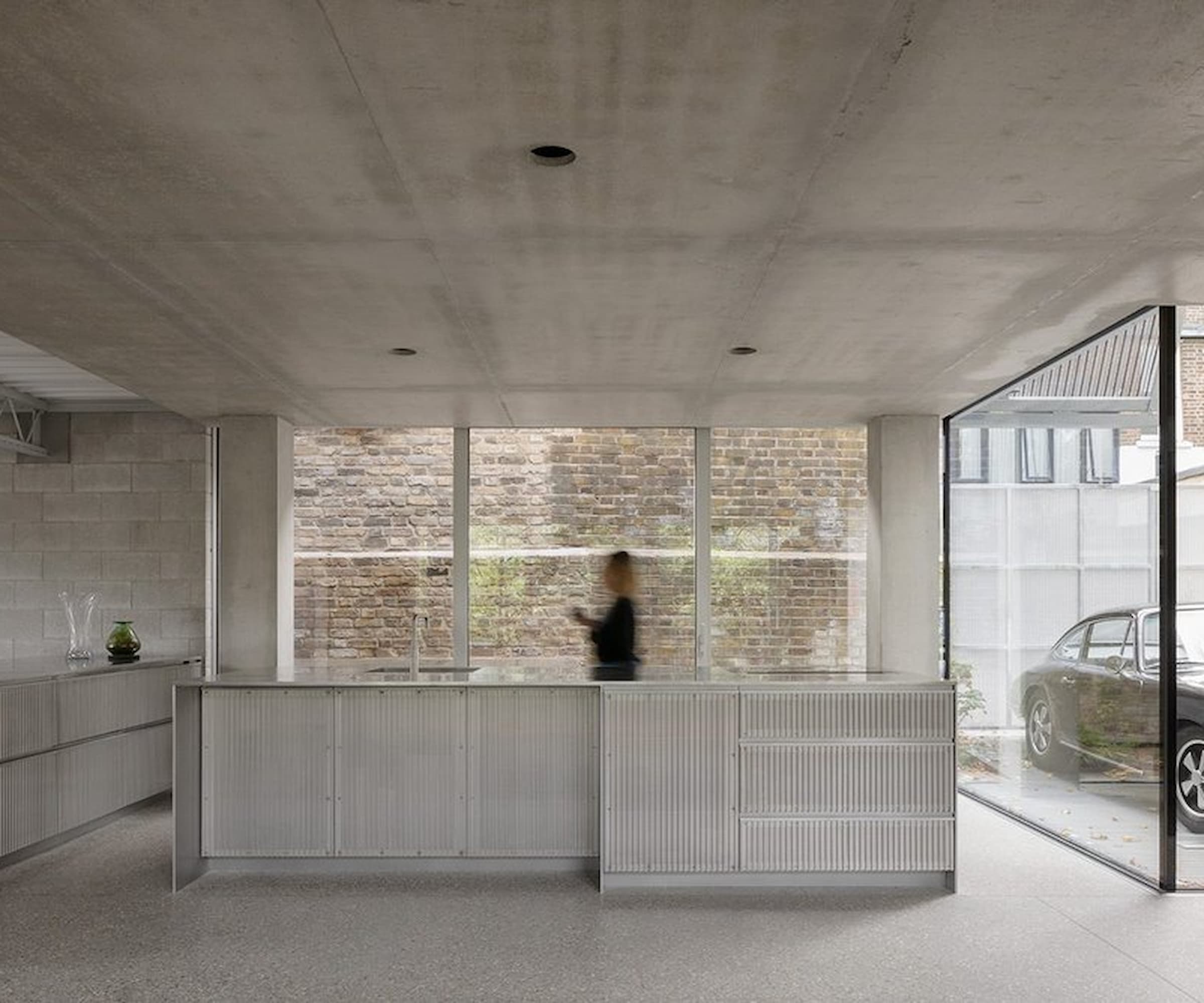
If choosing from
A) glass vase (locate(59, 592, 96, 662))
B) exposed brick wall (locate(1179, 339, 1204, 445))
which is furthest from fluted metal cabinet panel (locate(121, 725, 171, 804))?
exposed brick wall (locate(1179, 339, 1204, 445))

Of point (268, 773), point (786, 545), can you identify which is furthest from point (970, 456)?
point (268, 773)

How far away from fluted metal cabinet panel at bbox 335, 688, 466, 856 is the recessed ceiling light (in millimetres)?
3313

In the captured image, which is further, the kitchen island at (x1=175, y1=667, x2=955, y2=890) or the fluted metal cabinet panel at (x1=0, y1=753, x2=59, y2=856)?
the fluted metal cabinet panel at (x1=0, y1=753, x2=59, y2=856)

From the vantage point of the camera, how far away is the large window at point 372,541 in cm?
992

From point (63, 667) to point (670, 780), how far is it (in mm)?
A: 3779

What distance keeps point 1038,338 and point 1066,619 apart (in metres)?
1.73

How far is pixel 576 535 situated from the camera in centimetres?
1005

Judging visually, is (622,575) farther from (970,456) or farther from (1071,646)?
(1071,646)

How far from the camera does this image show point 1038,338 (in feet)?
21.5

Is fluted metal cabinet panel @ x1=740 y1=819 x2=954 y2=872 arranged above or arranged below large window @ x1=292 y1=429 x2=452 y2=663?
below

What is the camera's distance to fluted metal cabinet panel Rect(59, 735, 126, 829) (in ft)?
24.3

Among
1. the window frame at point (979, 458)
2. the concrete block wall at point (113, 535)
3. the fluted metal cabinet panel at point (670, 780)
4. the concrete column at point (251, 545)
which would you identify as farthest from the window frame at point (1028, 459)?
the concrete block wall at point (113, 535)

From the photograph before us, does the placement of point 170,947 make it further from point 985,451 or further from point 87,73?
point 985,451

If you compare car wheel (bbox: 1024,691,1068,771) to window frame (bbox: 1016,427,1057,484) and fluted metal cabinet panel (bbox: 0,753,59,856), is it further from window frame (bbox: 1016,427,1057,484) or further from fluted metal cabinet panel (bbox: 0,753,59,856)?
fluted metal cabinet panel (bbox: 0,753,59,856)
